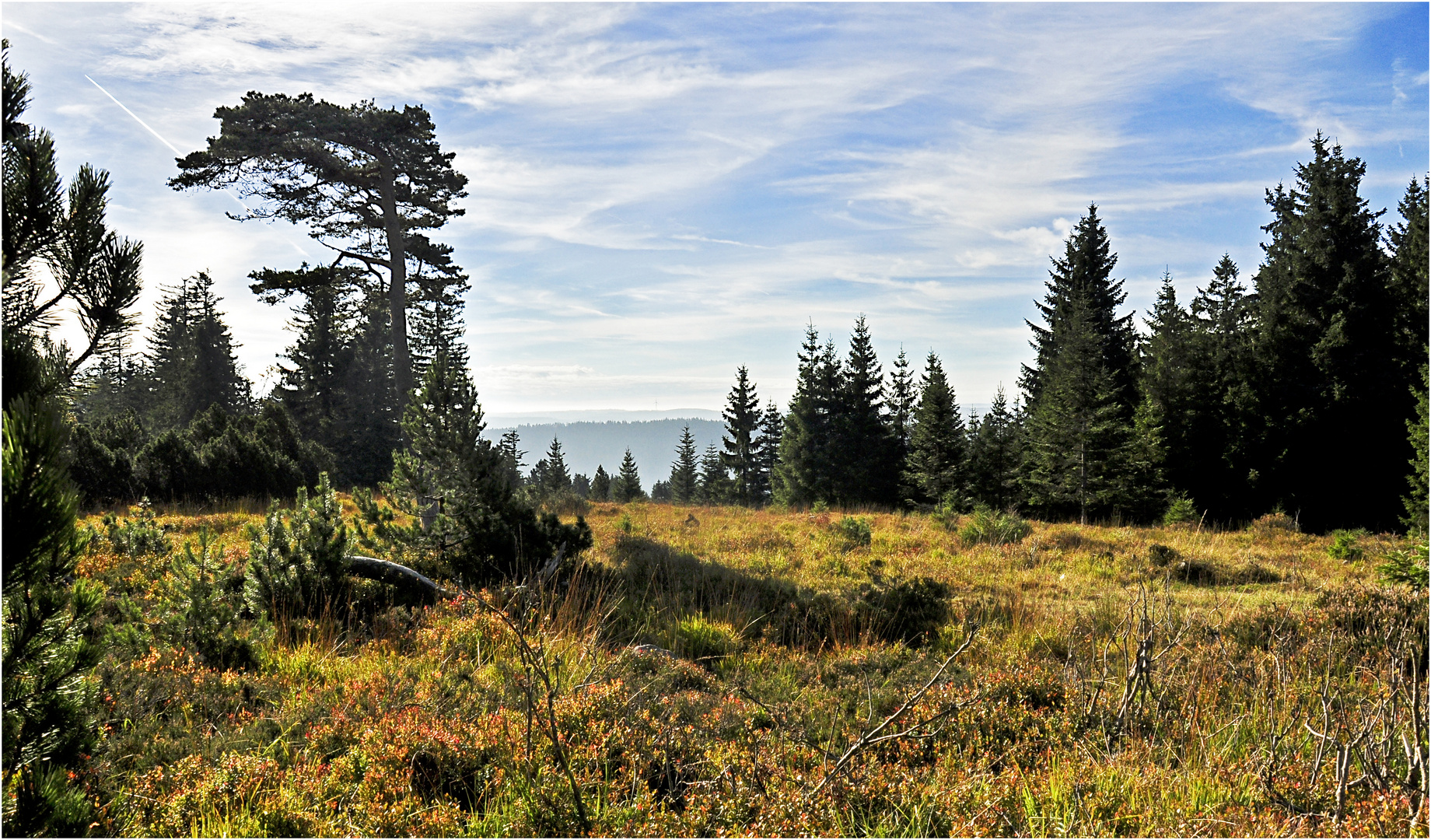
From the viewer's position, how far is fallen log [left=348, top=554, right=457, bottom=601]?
286 inches

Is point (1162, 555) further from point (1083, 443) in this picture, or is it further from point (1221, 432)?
point (1221, 432)

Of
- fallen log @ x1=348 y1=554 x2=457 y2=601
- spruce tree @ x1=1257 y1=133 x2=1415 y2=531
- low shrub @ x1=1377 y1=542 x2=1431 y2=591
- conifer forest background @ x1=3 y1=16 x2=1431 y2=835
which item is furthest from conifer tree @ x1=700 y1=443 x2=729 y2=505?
fallen log @ x1=348 y1=554 x2=457 y2=601

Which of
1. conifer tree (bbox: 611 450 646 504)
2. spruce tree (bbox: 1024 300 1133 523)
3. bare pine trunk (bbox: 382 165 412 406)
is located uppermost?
bare pine trunk (bbox: 382 165 412 406)

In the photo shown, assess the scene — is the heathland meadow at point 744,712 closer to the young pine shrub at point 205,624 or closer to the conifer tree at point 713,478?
the young pine shrub at point 205,624

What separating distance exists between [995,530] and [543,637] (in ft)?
35.5

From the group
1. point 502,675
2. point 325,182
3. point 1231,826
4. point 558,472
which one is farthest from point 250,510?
point 558,472

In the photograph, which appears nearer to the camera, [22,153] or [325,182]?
[22,153]

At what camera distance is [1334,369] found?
73.8ft

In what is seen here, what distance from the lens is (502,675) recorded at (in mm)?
4695

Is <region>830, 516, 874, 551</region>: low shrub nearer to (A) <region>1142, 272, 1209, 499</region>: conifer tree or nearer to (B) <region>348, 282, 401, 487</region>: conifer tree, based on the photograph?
(A) <region>1142, 272, 1209, 499</region>: conifer tree

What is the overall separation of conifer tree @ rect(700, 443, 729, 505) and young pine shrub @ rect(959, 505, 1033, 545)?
3286cm

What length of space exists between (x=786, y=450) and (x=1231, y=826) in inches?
1256

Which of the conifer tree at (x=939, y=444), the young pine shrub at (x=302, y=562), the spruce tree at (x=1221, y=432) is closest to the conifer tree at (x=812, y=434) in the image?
the conifer tree at (x=939, y=444)

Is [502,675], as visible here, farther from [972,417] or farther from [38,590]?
[972,417]
